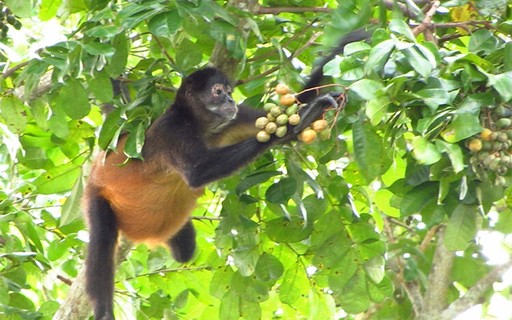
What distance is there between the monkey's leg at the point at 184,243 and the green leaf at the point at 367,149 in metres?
2.26

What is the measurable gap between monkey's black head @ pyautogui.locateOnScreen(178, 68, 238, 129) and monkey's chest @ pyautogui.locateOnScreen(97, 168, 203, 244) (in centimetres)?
44

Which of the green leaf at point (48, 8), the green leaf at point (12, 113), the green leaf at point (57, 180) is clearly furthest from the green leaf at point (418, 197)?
the green leaf at point (48, 8)

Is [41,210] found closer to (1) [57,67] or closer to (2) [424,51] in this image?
(1) [57,67]

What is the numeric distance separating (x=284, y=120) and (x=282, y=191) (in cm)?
55

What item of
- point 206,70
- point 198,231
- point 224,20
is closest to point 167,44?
point 206,70

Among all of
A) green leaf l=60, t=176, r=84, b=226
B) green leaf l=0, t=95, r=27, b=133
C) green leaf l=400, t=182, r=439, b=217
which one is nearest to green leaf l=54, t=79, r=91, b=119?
green leaf l=0, t=95, r=27, b=133

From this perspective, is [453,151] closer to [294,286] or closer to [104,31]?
[104,31]

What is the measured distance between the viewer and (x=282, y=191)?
4375 mm

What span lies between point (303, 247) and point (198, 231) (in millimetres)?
977

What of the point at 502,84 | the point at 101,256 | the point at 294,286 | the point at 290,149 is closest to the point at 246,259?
the point at 294,286

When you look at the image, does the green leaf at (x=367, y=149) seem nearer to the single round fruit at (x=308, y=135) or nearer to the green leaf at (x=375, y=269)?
the single round fruit at (x=308, y=135)

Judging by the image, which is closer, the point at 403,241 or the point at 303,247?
the point at 303,247

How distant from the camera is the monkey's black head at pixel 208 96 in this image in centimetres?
516

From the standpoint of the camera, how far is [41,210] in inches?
222
